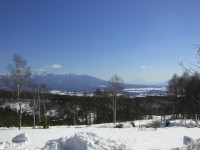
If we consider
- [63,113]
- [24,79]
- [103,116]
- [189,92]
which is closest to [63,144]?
[189,92]

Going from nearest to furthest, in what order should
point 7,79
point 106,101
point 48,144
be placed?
point 48,144 → point 7,79 → point 106,101

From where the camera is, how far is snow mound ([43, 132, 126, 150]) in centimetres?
955

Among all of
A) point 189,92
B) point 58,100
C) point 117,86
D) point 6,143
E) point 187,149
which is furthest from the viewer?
point 58,100

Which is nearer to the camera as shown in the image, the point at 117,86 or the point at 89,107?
the point at 117,86

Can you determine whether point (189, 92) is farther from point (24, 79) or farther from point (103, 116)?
point (103, 116)

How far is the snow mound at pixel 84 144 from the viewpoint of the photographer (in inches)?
376

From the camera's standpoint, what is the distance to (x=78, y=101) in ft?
232

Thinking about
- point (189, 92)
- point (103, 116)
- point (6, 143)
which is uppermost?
point (189, 92)

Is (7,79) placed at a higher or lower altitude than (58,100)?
higher

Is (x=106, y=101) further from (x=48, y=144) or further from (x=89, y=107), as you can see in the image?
(x=48, y=144)

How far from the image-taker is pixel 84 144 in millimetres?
9680

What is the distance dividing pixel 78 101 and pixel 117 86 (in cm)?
2782

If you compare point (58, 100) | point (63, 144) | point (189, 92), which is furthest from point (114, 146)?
point (58, 100)

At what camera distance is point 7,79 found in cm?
2506
